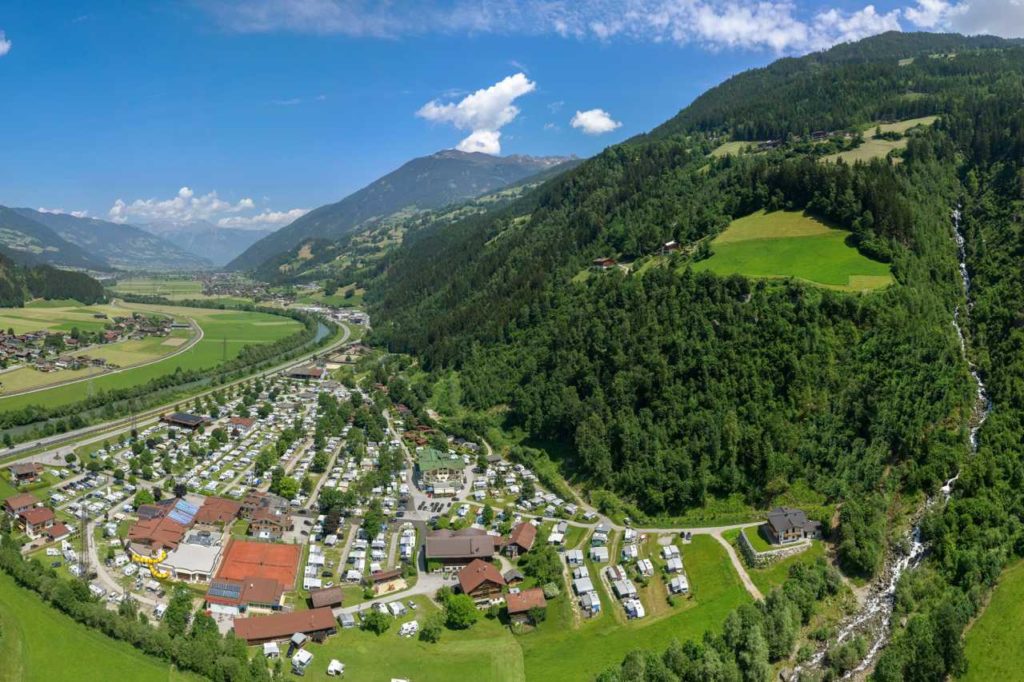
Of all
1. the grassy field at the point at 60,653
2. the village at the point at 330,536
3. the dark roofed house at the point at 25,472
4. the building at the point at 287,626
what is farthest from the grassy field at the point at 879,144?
the dark roofed house at the point at 25,472

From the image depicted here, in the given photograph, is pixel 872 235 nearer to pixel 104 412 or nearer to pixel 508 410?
pixel 508 410

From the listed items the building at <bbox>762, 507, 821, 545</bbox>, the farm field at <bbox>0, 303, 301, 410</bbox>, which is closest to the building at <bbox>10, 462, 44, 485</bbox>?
the farm field at <bbox>0, 303, 301, 410</bbox>

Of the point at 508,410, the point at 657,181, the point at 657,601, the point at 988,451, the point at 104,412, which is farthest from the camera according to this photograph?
the point at 657,181

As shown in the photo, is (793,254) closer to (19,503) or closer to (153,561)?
(153,561)

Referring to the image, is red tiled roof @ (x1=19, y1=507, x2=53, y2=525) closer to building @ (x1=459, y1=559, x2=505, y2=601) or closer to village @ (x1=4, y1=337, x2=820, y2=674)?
village @ (x1=4, y1=337, x2=820, y2=674)

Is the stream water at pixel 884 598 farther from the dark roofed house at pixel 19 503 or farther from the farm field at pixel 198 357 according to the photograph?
the farm field at pixel 198 357

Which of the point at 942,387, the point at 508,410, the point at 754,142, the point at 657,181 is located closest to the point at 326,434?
the point at 508,410
